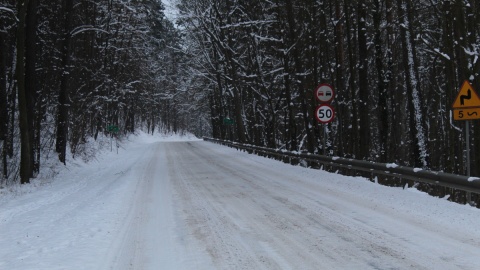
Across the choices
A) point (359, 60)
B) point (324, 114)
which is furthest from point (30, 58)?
point (359, 60)

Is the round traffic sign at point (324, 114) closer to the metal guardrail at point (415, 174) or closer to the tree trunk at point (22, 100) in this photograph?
the metal guardrail at point (415, 174)

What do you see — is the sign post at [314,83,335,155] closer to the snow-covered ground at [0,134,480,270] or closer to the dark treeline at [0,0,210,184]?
the snow-covered ground at [0,134,480,270]

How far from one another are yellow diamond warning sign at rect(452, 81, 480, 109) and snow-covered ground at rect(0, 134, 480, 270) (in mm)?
2138

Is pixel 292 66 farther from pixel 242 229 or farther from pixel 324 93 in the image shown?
pixel 242 229

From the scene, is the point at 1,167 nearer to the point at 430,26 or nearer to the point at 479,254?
the point at 479,254

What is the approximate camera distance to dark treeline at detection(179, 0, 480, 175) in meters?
14.9

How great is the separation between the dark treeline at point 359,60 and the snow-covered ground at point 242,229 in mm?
5348

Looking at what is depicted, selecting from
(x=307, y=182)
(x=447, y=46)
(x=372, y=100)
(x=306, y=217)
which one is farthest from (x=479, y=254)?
(x=372, y=100)

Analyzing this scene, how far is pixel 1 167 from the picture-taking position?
16.2 metres

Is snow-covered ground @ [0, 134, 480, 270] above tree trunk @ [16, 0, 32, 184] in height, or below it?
below

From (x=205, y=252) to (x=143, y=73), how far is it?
43148mm

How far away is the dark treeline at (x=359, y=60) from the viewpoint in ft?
48.8

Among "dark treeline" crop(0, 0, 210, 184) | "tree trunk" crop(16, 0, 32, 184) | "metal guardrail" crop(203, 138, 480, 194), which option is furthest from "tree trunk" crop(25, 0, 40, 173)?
"metal guardrail" crop(203, 138, 480, 194)

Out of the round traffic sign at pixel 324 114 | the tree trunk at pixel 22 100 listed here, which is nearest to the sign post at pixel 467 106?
the round traffic sign at pixel 324 114
